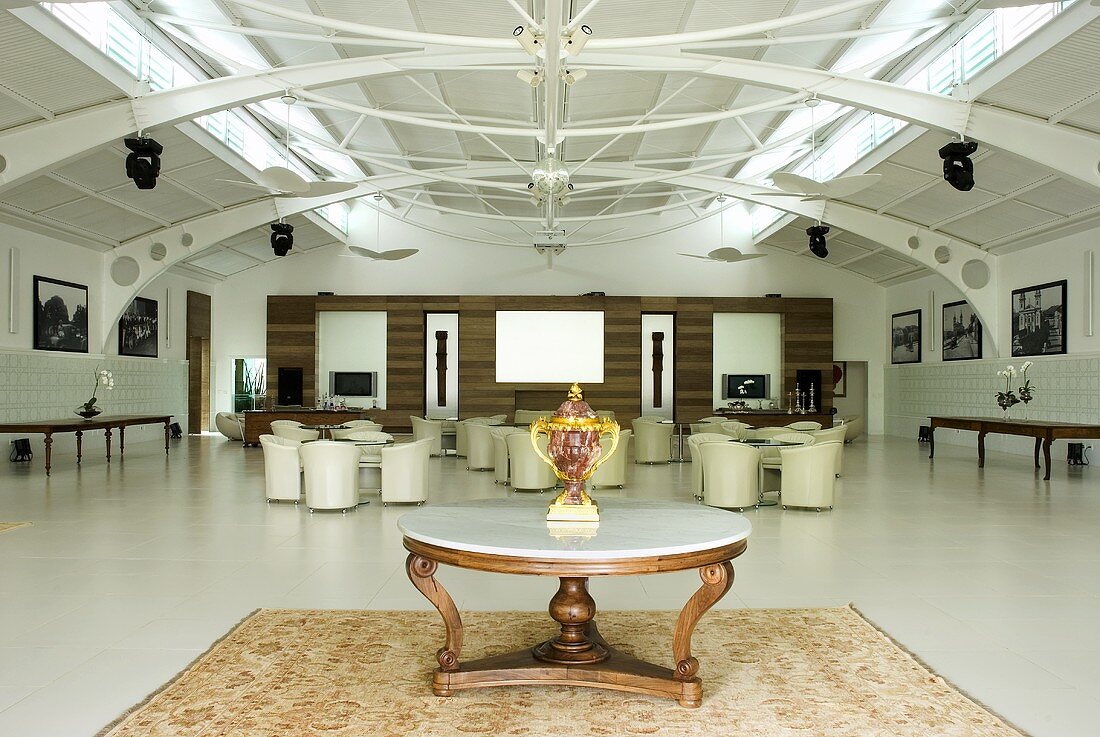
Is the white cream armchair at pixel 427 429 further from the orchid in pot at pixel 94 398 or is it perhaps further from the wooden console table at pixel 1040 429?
the wooden console table at pixel 1040 429

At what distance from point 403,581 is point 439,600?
2.07 metres

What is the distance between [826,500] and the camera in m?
8.69

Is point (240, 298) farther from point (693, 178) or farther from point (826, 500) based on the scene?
point (826, 500)

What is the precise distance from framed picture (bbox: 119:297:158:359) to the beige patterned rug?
48.1ft

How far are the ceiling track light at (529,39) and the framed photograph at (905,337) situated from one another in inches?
593

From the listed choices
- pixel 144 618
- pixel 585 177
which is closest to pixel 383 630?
pixel 144 618

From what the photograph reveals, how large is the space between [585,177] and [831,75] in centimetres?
907

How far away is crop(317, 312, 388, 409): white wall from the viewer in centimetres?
2109

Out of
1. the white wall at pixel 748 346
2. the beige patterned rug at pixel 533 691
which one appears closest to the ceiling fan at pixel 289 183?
the beige patterned rug at pixel 533 691

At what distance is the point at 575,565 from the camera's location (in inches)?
122

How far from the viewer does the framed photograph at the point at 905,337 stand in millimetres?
19631

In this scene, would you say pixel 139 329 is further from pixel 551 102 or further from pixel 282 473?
pixel 551 102

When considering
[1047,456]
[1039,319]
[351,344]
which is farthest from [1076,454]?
[351,344]

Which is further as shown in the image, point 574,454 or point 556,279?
point 556,279
